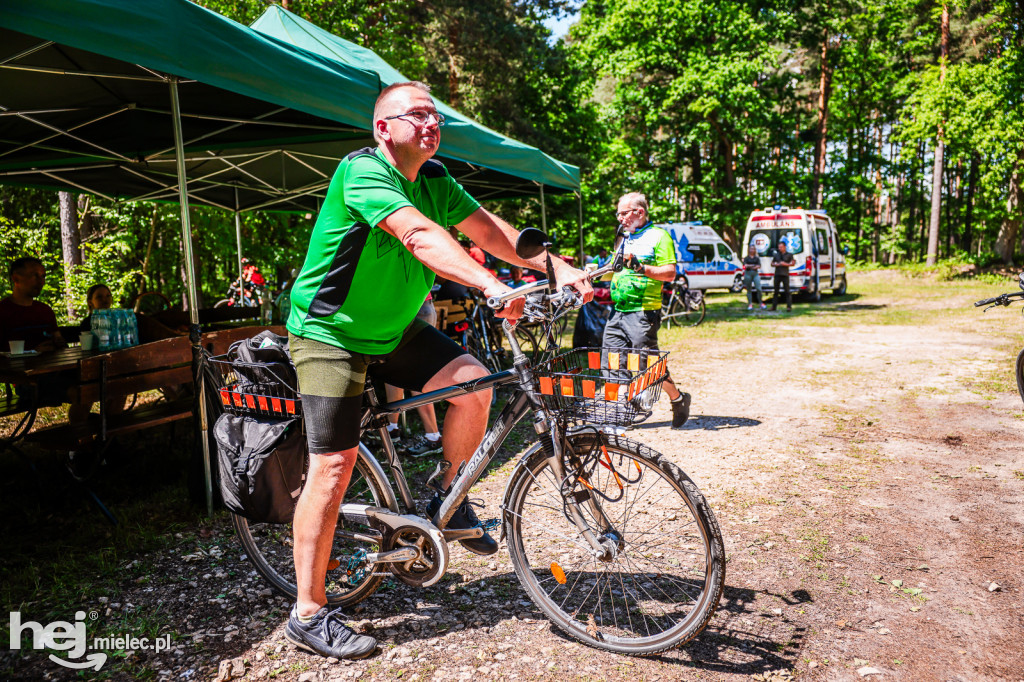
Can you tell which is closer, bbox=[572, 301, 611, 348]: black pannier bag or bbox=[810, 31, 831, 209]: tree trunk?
bbox=[572, 301, 611, 348]: black pannier bag

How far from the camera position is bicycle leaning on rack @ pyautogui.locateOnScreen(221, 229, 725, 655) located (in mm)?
2217

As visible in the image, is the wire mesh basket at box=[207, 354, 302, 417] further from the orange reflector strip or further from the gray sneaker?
the orange reflector strip

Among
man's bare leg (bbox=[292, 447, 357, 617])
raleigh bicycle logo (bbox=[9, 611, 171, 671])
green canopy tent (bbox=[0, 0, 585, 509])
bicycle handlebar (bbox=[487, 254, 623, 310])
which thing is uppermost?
green canopy tent (bbox=[0, 0, 585, 509])

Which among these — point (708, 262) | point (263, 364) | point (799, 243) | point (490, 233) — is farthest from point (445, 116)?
point (708, 262)

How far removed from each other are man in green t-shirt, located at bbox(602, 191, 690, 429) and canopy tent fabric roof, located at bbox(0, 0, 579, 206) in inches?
74.7

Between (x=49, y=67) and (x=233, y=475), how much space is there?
10.5ft

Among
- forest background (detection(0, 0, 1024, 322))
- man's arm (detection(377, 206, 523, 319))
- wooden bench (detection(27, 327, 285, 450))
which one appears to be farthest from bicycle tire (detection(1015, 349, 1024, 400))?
forest background (detection(0, 0, 1024, 322))

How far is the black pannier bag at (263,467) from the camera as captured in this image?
245cm

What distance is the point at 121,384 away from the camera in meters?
3.88

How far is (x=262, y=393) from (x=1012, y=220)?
32.1 m

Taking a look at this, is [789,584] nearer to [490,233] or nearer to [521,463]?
[521,463]

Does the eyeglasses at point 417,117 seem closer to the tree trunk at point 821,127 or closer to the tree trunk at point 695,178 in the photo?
the tree trunk at point 695,178

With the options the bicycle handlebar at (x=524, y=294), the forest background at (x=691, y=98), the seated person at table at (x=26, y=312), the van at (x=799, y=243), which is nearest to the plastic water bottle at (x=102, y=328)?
the seated person at table at (x=26, y=312)

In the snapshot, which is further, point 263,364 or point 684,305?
point 684,305
